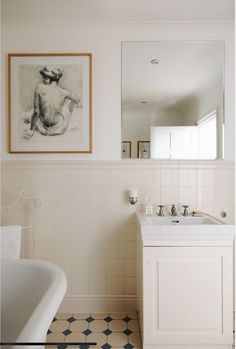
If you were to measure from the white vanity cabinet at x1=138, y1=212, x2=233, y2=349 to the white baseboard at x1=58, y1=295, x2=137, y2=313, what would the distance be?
0.57 meters

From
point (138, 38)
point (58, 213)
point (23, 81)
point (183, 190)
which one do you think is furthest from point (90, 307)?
point (138, 38)

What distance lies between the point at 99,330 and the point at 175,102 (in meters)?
1.96

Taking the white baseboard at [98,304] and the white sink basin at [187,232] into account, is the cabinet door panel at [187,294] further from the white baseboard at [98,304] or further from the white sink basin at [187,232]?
the white baseboard at [98,304]

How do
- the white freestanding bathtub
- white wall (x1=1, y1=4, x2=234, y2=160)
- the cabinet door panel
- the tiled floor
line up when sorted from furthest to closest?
white wall (x1=1, y1=4, x2=234, y2=160)
the tiled floor
the cabinet door panel
the white freestanding bathtub

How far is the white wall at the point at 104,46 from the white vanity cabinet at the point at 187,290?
0.91m

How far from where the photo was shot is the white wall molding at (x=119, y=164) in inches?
96.2

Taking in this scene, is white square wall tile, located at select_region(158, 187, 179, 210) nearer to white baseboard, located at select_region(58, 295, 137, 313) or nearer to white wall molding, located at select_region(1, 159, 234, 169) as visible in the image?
white wall molding, located at select_region(1, 159, 234, 169)

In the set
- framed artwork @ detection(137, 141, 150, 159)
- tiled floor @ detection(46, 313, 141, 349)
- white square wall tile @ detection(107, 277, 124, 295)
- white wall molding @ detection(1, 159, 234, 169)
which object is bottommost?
tiled floor @ detection(46, 313, 141, 349)

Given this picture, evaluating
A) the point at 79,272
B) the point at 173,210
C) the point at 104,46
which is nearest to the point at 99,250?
the point at 79,272

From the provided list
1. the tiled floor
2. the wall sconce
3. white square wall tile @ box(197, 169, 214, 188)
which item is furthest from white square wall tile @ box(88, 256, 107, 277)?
white square wall tile @ box(197, 169, 214, 188)

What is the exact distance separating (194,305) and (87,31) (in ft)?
7.52

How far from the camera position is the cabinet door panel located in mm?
1877

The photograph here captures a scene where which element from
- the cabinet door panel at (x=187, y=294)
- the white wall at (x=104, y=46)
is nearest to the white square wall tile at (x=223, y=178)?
the white wall at (x=104, y=46)

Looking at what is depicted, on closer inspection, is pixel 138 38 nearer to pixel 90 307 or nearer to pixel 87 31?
pixel 87 31
